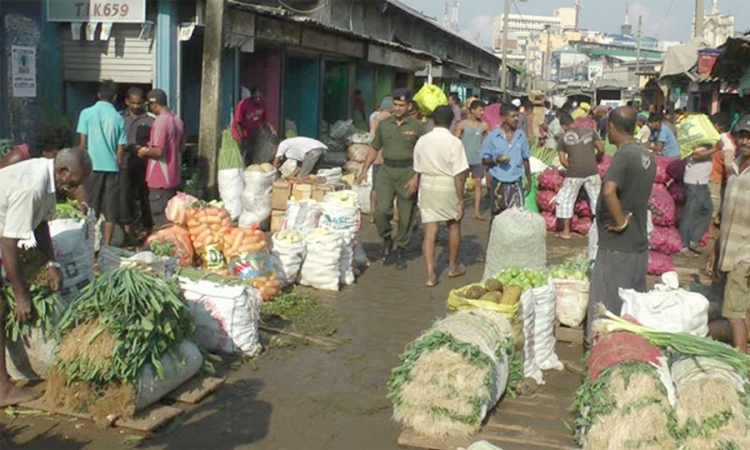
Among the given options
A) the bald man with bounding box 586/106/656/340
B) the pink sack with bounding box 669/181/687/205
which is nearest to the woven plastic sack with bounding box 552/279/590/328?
the bald man with bounding box 586/106/656/340

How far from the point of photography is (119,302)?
16.6 feet

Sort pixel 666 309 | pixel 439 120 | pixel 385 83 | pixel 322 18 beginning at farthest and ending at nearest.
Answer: pixel 385 83 < pixel 322 18 < pixel 439 120 < pixel 666 309

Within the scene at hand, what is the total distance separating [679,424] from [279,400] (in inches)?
100

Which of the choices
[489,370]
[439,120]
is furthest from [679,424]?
[439,120]

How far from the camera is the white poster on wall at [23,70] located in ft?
35.5

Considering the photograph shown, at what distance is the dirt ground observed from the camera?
15.9ft

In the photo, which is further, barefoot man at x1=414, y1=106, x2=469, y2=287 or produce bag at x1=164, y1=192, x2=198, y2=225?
barefoot man at x1=414, y1=106, x2=469, y2=287

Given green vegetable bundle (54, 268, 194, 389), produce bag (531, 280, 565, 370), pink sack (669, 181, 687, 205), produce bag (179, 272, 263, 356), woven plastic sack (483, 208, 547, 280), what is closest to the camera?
green vegetable bundle (54, 268, 194, 389)

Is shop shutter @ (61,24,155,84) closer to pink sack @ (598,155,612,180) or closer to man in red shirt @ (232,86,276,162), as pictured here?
man in red shirt @ (232,86,276,162)

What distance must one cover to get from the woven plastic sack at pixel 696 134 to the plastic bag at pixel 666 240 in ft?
4.05

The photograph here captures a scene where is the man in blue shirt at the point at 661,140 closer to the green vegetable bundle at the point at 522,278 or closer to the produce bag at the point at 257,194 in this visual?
the produce bag at the point at 257,194

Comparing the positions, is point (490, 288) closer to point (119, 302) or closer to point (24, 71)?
point (119, 302)

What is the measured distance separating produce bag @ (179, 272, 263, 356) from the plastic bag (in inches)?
270

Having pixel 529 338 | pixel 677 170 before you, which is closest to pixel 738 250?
pixel 529 338
